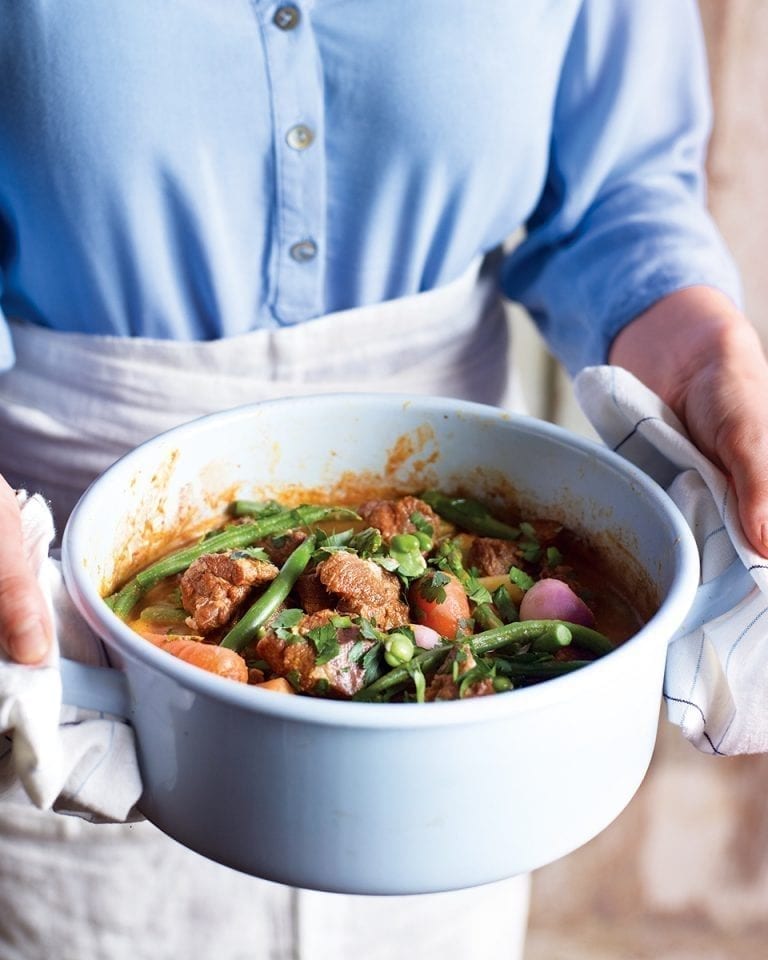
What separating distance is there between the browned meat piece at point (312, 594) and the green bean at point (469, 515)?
0.16 m

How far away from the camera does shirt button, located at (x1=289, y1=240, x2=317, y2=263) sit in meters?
1.01

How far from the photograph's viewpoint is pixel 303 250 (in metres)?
1.01

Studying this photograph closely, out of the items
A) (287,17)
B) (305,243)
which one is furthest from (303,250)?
(287,17)

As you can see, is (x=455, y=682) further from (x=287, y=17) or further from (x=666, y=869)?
(x=666, y=869)

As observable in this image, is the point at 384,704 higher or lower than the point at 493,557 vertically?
higher

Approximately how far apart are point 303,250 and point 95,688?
0.46m

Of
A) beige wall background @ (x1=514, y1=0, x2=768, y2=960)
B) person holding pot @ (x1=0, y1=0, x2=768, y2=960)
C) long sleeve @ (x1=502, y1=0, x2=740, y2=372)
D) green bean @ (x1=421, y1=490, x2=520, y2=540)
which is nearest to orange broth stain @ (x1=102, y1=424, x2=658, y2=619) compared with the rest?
green bean @ (x1=421, y1=490, x2=520, y2=540)

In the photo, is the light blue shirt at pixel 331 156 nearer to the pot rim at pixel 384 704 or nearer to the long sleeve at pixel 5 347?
the long sleeve at pixel 5 347

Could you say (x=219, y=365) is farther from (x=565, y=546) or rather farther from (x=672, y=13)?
(x=672, y=13)

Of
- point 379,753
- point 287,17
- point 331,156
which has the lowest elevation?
point 379,753

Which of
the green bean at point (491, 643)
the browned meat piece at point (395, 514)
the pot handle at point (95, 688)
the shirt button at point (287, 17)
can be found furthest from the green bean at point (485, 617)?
the shirt button at point (287, 17)

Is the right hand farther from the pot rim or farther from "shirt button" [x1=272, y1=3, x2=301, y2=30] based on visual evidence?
"shirt button" [x1=272, y1=3, x2=301, y2=30]

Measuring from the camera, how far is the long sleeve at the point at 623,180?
108 centimetres

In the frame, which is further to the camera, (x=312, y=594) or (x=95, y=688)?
(x=312, y=594)
